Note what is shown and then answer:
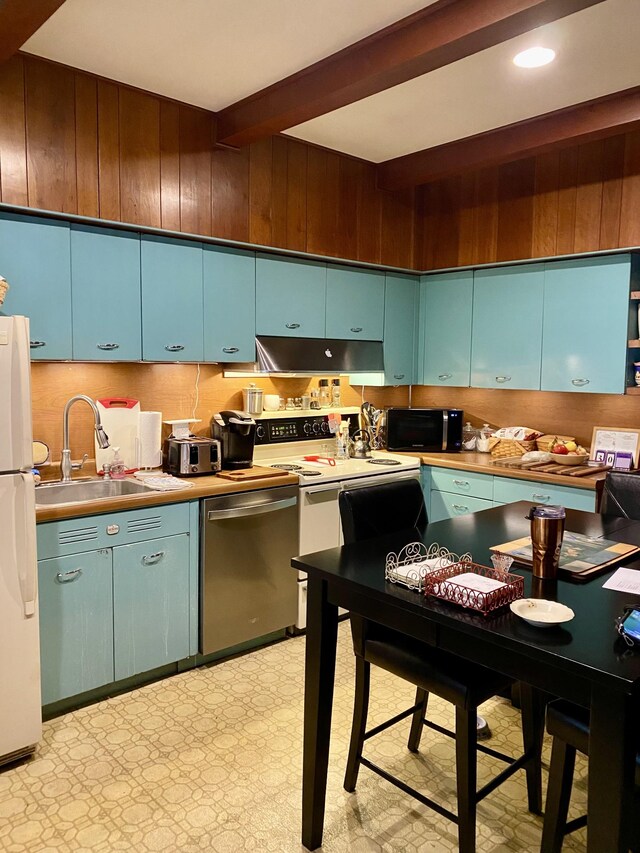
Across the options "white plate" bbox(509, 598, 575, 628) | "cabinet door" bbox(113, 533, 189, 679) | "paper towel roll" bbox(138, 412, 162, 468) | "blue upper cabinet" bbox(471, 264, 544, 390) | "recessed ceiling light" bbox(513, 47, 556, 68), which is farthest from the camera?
"blue upper cabinet" bbox(471, 264, 544, 390)

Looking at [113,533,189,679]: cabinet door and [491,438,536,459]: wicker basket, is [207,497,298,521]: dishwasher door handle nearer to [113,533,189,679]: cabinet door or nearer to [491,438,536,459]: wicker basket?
[113,533,189,679]: cabinet door

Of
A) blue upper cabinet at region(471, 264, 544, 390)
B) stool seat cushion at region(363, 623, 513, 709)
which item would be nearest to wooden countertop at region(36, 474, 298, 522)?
stool seat cushion at region(363, 623, 513, 709)

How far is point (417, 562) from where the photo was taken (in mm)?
1954

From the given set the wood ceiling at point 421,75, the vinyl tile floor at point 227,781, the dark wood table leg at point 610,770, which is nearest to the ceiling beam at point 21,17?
the wood ceiling at point 421,75

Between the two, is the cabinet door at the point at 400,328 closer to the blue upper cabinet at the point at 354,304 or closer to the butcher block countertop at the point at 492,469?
the blue upper cabinet at the point at 354,304

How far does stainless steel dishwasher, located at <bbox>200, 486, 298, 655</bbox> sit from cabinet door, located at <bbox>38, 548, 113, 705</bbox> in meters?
0.48

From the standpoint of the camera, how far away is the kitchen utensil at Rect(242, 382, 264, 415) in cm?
386

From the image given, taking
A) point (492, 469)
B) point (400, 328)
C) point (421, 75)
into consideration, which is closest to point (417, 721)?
point (492, 469)

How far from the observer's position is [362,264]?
417cm

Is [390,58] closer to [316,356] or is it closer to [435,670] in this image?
[316,356]

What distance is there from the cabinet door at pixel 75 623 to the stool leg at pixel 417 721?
1.33 m

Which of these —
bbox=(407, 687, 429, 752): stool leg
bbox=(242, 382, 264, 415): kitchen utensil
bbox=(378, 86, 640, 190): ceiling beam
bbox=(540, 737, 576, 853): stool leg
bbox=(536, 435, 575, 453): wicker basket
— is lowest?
bbox=(407, 687, 429, 752): stool leg

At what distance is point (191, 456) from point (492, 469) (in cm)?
173

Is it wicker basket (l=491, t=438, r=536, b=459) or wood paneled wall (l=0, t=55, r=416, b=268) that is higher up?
wood paneled wall (l=0, t=55, r=416, b=268)
